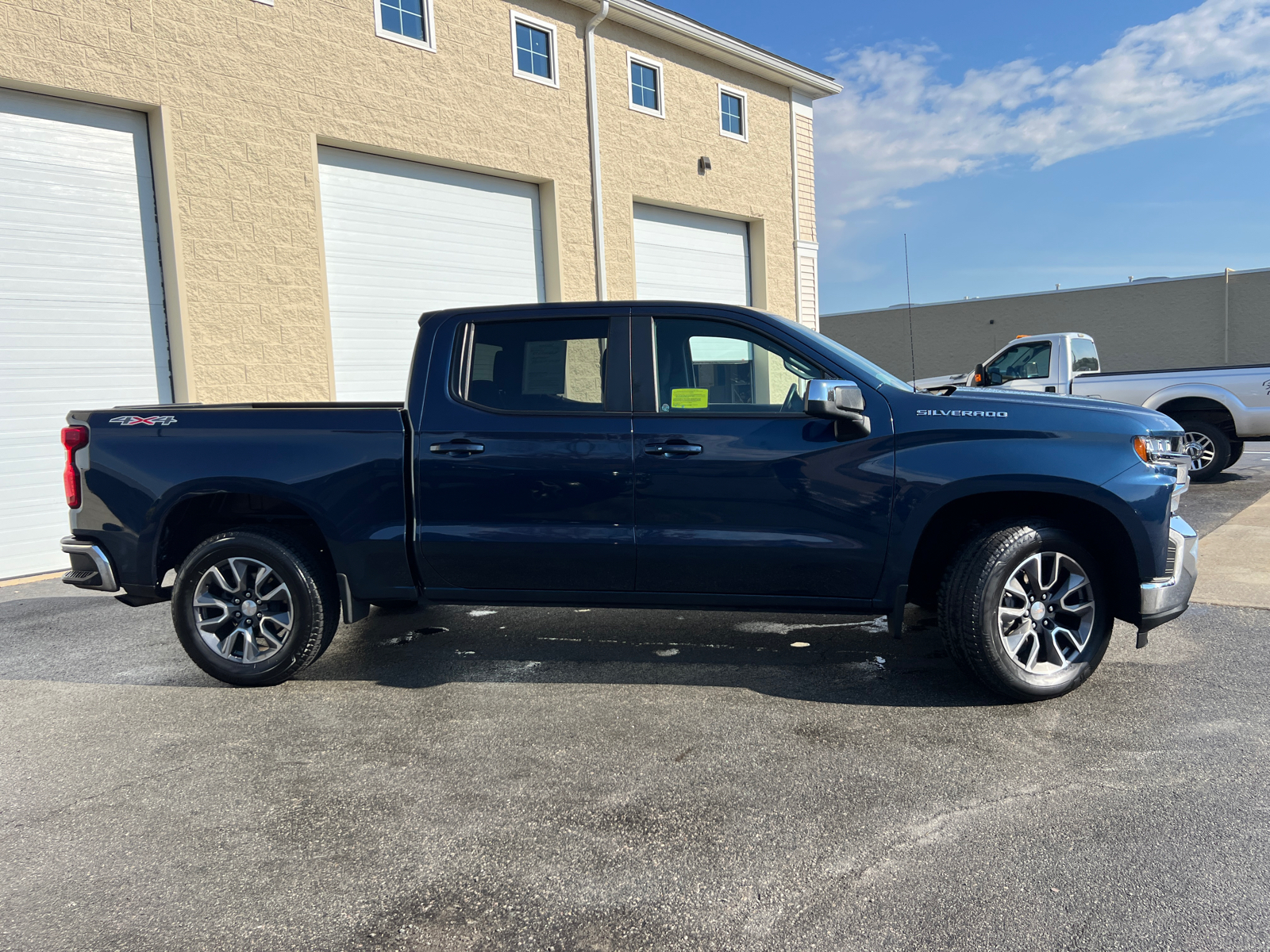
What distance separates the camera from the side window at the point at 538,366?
14.7ft

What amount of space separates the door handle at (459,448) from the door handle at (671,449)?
0.83 meters

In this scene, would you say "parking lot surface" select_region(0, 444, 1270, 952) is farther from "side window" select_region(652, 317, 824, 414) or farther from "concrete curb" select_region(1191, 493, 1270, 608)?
"side window" select_region(652, 317, 824, 414)

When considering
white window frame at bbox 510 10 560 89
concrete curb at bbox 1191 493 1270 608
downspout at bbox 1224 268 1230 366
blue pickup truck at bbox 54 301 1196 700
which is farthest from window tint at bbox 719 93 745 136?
downspout at bbox 1224 268 1230 366

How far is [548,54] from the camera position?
1245cm

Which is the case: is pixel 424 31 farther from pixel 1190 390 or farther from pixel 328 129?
pixel 1190 390

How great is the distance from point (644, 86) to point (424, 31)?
3.86 m

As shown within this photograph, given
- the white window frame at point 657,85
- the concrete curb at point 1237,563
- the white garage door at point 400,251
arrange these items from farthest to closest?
the white window frame at point 657,85
the white garage door at point 400,251
the concrete curb at point 1237,563

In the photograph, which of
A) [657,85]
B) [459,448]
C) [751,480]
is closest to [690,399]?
[751,480]

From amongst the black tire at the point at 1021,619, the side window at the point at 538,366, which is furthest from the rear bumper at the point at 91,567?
the black tire at the point at 1021,619

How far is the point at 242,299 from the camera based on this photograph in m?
9.46

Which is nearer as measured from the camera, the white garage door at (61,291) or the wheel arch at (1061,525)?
the wheel arch at (1061,525)

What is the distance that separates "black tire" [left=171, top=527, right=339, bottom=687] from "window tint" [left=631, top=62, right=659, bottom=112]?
10.9 m

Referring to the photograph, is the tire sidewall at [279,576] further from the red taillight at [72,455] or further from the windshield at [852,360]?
the windshield at [852,360]

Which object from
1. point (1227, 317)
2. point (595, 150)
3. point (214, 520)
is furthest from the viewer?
point (1227, 317)
